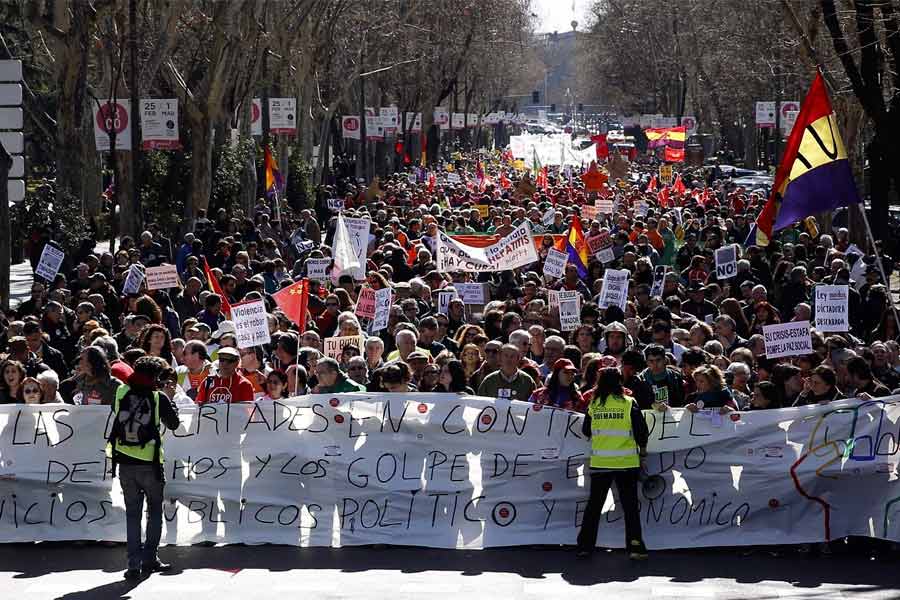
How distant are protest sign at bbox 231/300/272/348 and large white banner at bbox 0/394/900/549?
1.94 m

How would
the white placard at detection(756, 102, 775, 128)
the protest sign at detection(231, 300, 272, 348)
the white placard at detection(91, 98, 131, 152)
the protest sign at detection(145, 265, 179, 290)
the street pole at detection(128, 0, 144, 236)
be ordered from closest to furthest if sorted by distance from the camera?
the protest sign at detection(231, 300, 272, 348) < the protest sign at detection(145, 265, 179, 290) < the street pole at detection(128, 0, 144, 236) < the white placard at detection(91, 98, 131, 152) < the white placard at detection(756, 102, 775, 128)

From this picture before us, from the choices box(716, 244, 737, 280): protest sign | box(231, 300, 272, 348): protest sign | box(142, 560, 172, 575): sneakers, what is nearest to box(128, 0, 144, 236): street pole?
box(716, 244, 737, 280): protest sign

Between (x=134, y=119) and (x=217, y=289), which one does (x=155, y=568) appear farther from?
(x=134, y=119)

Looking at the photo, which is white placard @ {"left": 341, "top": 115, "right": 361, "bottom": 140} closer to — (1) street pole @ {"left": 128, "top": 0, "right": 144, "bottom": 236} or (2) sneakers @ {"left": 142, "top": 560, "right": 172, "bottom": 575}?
(1) street pole @ {"left": 128, "top": 0, "right": 144, "bottom": 236}

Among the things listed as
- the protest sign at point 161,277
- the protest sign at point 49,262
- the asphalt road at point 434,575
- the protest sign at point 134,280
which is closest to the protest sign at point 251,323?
the asphalt road at point 434,575

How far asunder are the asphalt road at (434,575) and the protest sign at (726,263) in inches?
318

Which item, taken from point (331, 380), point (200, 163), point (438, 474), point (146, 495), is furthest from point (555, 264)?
point (200, 163)

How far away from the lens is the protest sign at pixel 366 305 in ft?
48.5

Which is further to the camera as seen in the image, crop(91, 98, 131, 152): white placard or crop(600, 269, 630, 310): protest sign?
crop(91, 98, 131, 152): white placard

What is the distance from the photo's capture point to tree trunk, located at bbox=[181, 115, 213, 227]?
30250mm

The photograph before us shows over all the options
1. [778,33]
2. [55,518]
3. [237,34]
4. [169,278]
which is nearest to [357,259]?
[169,278]

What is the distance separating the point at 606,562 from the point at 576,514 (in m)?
0.53

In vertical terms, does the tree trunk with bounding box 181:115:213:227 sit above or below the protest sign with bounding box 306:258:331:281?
above

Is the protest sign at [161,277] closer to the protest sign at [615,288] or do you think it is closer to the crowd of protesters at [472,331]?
the crowd of protesters at [472,331]
